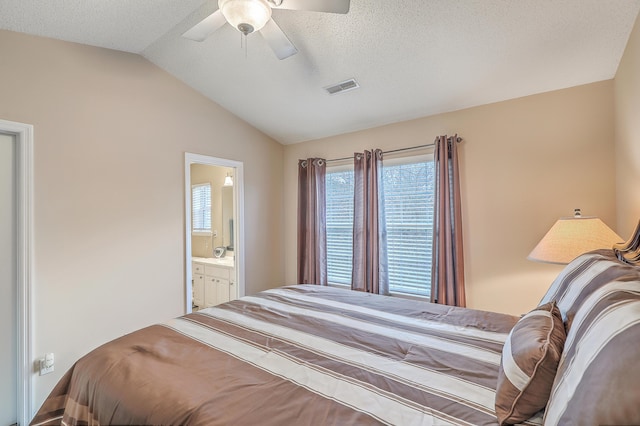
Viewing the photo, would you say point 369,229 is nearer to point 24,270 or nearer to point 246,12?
point 246,12

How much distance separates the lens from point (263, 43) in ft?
7.62

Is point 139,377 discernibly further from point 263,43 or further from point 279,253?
point 279,253

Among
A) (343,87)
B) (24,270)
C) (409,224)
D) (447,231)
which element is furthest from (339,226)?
(24,270)

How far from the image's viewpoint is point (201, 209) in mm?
4949

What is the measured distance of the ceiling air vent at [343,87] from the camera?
2631mm

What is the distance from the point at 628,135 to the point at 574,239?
75 centimetres

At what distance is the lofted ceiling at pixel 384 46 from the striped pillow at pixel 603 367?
1.75 metres

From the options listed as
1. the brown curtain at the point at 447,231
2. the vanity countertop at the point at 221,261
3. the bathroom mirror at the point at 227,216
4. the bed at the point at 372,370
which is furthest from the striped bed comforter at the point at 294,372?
the bathroom mirror at the point at 227,216

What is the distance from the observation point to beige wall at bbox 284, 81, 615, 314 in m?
2.28

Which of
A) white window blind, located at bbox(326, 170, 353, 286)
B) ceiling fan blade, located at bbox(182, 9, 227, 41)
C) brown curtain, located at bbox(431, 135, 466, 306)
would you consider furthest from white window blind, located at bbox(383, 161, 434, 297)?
ceiling fan blade, located at bbox(182, 9, 227, 41)

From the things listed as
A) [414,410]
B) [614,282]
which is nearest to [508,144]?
[614,282]

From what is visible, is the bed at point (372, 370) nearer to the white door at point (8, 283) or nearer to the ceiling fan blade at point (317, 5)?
the white door at point (8, 283)

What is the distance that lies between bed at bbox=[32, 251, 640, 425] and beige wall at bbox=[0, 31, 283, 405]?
1.21 metres

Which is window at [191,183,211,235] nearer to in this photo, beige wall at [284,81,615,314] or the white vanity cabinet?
the white vanity cabinet
